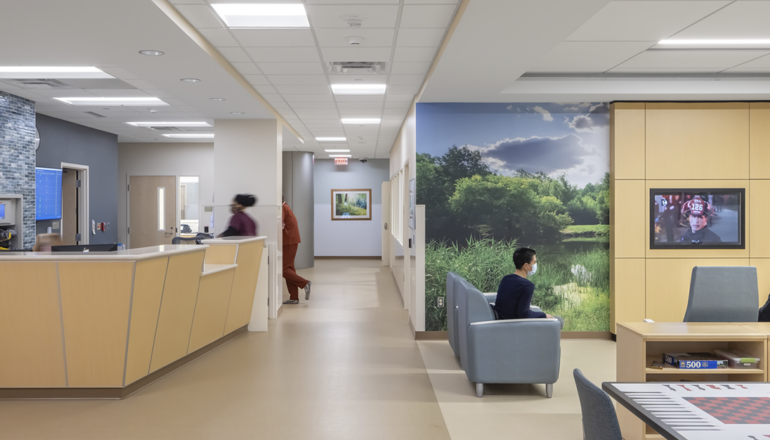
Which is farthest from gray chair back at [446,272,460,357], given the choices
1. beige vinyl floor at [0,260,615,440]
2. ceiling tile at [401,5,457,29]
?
ceiling tile at [401,5,457,29]

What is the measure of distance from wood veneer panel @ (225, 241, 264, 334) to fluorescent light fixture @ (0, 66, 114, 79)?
2.46 meters

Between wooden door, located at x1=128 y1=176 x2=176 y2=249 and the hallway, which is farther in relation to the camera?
wooden door, located at x1=128 y1=176 x2=176 y2=249

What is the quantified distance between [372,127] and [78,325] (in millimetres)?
5767

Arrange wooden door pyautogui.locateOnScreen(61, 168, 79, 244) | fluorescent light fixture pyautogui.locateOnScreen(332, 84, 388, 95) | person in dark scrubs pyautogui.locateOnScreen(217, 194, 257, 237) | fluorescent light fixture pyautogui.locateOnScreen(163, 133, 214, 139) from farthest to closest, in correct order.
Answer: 1. fluorescent light fixture pyautogui.locateOnScreen(163, 133, 214, 139)
2. wooden door pyautogui.locateOnScreen(61, 168, 79, 244)
3. person in dark scrubs pyautogui.locateOnScreen(217, 194, 257, 237)
4. fluorescent light fixture pyautogui.locateOnScreen(332, 84, 388, 95)

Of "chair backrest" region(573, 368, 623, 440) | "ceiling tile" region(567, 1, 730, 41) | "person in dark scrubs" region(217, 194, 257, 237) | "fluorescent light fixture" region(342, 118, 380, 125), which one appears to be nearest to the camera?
"chair backrest" region(573, 368, 623, 440)

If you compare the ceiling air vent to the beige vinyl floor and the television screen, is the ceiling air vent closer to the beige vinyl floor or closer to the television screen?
the beige vinyl floor

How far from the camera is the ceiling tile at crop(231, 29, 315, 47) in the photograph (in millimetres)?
3986

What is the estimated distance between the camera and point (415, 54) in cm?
462

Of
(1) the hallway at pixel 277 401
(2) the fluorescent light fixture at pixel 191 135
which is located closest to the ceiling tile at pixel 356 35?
(1) the hallway at pixel 277 401

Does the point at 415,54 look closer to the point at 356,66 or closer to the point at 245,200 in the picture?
the point at 356,66

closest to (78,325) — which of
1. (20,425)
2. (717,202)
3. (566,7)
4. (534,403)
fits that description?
(20,425)

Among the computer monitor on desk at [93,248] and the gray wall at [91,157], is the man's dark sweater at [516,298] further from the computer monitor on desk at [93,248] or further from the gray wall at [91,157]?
the gray wall at [91,157]

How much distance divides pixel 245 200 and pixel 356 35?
3504mm

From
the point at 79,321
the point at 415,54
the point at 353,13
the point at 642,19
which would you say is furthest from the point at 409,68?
the point at 79,321
